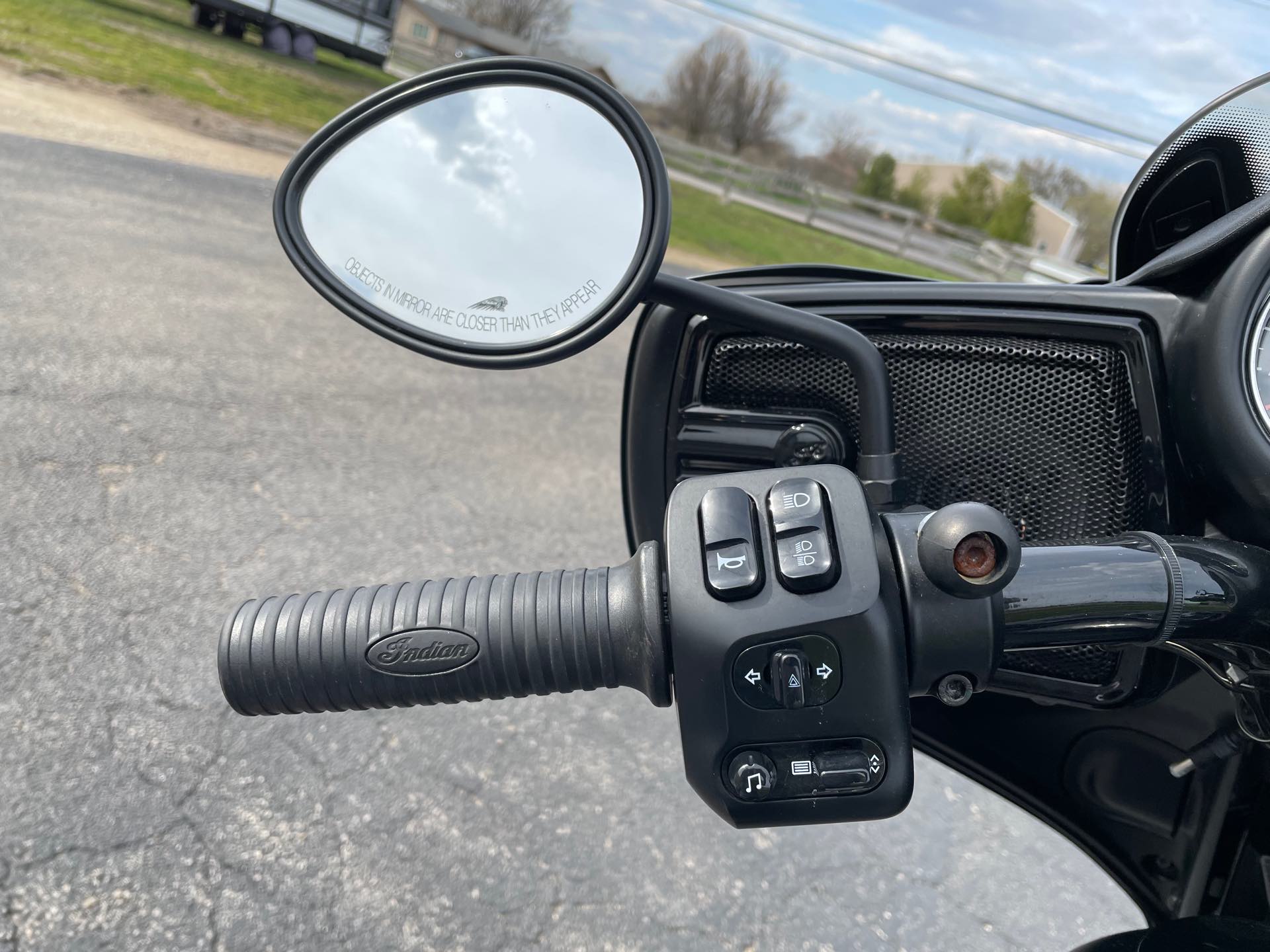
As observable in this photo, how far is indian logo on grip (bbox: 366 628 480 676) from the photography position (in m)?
0.71

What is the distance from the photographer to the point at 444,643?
72 centimetres

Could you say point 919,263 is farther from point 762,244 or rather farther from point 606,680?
point 606,680

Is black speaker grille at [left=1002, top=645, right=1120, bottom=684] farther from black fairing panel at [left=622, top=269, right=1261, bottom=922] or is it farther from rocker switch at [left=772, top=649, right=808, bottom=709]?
rocker switch at [left=772, top=649, right=808, bottom=709]

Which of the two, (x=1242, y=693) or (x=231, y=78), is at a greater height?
(x=1242, y=693)

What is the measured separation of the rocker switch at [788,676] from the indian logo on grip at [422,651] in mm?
235

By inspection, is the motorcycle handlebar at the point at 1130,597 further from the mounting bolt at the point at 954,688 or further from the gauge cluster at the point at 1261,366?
the gauge cluster at the point at 1261,366

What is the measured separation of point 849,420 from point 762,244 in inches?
763

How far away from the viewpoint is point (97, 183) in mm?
8250

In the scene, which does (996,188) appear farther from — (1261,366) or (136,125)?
(1261,366)

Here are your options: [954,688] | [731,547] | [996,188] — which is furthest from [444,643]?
[996,188]

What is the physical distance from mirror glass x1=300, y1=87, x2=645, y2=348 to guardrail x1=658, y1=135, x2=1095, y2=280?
22.0 metres

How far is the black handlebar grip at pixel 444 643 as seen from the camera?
0.72m

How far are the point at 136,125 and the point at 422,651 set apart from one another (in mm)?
14808

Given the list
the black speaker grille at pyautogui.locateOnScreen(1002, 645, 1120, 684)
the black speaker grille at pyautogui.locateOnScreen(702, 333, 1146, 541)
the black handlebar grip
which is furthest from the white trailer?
the black handlebar grip
